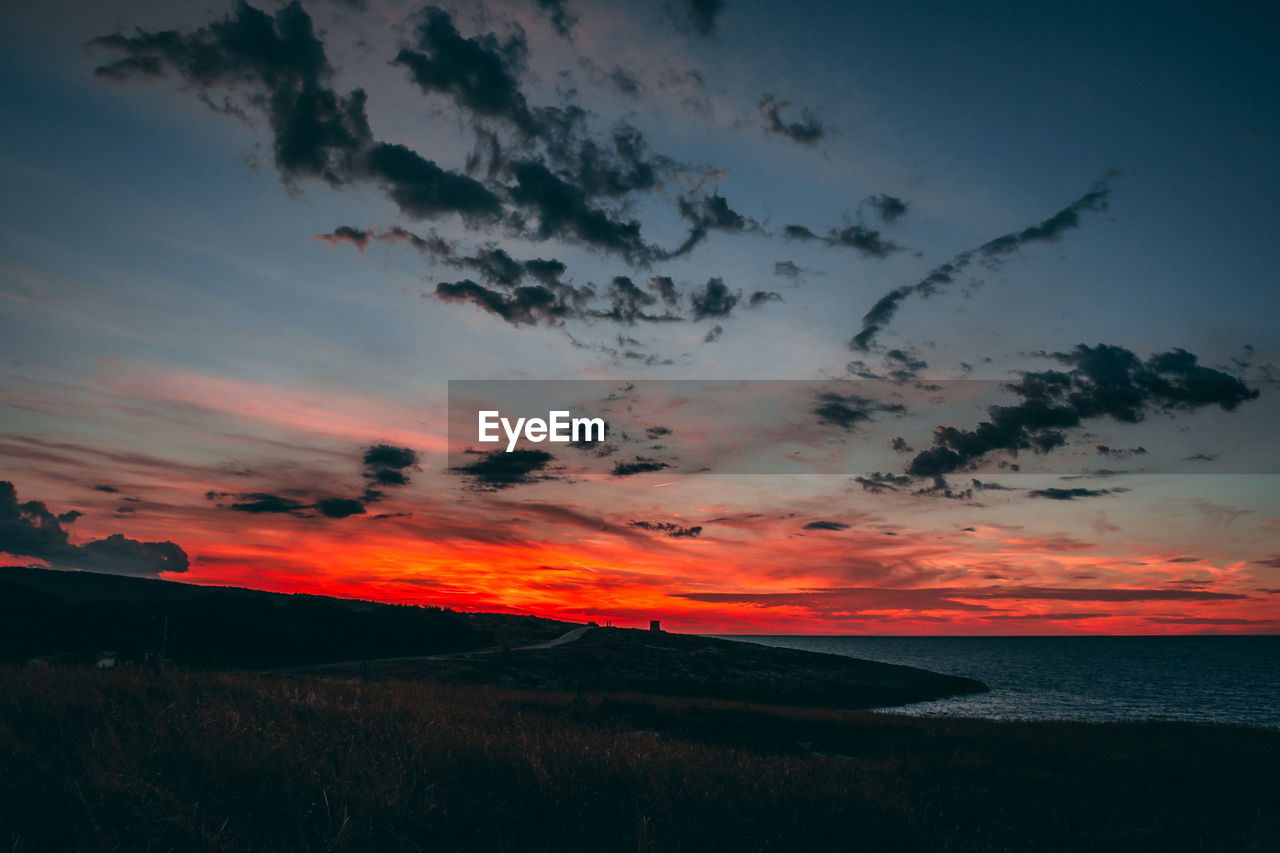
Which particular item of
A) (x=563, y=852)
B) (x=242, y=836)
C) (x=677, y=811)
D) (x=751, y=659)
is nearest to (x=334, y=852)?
(x=242, y=836)

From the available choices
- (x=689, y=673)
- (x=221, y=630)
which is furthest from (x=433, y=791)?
(x=221, y=630)

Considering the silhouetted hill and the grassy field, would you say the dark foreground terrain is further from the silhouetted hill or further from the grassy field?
the grassy field

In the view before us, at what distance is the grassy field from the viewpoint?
709 cm

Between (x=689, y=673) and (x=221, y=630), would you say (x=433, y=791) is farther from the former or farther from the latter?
(x=221, y=630)

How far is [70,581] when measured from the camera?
127m

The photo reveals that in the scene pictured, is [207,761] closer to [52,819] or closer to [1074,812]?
[52,819]

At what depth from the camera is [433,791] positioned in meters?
7.99

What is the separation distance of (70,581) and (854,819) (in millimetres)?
163902

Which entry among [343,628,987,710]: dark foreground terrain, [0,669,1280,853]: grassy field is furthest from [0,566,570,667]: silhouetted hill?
[0,669,1280,853]: grassy field

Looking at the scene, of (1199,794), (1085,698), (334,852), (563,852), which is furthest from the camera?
(1085,698)

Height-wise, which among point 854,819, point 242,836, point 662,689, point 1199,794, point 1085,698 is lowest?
point 1085,698

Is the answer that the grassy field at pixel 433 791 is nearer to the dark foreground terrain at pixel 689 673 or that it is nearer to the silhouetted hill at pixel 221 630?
the silhouetted hill at pixel 221 630

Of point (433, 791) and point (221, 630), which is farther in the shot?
point (221, 630)

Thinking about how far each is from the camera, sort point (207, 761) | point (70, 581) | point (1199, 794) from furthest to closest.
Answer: point (70, 581), point (1199, 794), point (207, 761)
